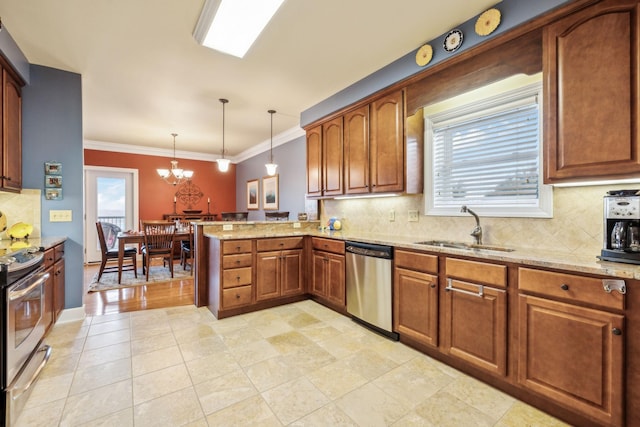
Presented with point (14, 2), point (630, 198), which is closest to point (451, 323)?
point (630, 198)

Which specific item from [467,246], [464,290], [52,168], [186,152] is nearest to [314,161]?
[467,246]

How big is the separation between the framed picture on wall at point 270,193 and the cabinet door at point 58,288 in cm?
356

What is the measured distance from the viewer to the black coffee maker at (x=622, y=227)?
1.51 metres

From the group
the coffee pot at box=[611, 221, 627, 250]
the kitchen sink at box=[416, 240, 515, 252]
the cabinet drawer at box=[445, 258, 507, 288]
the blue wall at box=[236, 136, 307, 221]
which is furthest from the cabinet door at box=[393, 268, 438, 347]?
the blue wall at box=[236, 136, 307, 221]

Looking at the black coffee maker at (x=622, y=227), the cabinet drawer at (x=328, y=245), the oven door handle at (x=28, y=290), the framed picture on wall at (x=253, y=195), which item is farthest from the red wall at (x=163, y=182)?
the black coffee maker at (x=622, y=227)

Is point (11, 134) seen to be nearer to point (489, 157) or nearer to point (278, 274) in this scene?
point (278, 274)

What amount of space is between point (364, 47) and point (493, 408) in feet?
9.46

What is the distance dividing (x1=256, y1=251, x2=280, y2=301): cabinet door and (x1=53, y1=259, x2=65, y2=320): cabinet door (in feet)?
6.07

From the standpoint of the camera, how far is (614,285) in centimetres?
142

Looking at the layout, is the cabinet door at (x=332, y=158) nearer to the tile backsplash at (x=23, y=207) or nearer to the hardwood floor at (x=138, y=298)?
the hardwood floor at (x=138, y=298)

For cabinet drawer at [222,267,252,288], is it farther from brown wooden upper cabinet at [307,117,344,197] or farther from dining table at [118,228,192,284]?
dining table at [118,228,192,284]

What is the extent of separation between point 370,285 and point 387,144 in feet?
4.64

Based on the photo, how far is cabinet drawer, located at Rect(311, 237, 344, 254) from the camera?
10.4 ft

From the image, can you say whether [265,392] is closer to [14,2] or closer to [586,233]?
[586,233]
